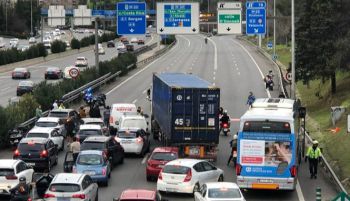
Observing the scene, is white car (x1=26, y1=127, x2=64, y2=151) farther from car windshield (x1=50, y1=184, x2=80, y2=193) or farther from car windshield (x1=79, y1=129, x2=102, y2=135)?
car windshield (x1=50, y1=184, x2=80, y2=193)

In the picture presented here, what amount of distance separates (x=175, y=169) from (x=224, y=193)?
183 inches

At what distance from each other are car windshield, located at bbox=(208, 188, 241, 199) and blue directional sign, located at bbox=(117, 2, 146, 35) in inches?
1335

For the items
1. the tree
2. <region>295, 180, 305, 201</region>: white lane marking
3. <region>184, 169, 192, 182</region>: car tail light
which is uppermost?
the tree

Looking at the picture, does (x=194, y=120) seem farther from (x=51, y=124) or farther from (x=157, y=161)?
(x=51, y=124)

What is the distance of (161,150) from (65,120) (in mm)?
12472

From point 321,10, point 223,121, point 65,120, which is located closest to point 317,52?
point 321,10

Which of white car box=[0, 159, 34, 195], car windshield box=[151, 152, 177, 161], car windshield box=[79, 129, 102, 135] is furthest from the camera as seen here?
car windshield box=[79, 129, 102, 135]

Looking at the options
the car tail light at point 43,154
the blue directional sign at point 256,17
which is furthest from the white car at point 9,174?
the blue directional sign at point 256,17

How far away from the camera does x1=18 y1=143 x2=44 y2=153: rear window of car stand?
3017 centimetres

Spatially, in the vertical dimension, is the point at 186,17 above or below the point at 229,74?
above

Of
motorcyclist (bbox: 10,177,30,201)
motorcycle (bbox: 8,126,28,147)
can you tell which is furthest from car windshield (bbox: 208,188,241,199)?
motorcycle (bbox: 8,126,28,147)

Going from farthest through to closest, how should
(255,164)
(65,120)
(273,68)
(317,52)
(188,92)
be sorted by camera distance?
1. (273,68)
2. (317,52)
3. (65,120)
4. (188,92)
5. (255,164)

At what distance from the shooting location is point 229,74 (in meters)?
80.0

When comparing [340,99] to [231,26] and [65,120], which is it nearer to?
[231,26]
